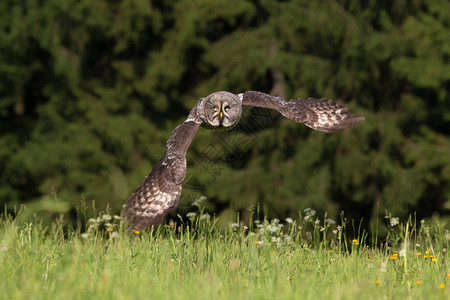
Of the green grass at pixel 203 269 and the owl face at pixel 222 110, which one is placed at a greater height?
the owl face at pixel 222 110

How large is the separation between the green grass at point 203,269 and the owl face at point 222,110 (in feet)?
2.54

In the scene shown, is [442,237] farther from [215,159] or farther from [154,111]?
[154,111]

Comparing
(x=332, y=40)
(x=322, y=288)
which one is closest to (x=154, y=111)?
(x=332, y=40)

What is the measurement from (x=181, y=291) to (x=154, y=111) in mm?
11267

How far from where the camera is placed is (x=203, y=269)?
3924 mm

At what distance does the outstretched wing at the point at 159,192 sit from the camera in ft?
13.5

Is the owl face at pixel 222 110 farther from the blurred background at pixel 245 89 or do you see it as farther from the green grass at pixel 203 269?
the blurred background at pixel 245 89

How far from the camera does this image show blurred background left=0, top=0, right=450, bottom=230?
12.3 m

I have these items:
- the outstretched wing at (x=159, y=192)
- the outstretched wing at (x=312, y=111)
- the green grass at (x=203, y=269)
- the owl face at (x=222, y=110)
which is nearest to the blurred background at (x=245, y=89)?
the outstretched wing at (x=312, y=111)

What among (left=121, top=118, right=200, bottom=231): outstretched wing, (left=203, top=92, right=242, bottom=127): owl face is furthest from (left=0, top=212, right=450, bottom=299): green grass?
(left=203, top=92, right=242, bottom=127): owl face

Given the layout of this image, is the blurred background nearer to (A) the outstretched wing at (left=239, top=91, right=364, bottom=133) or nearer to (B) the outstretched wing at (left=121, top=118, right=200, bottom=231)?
(A) the outstretched wing at (left=239, top=91, right=364, bottom=133)

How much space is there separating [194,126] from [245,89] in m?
8.34

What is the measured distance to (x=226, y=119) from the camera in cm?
487

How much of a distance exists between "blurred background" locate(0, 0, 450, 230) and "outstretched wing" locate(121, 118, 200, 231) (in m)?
7.16
